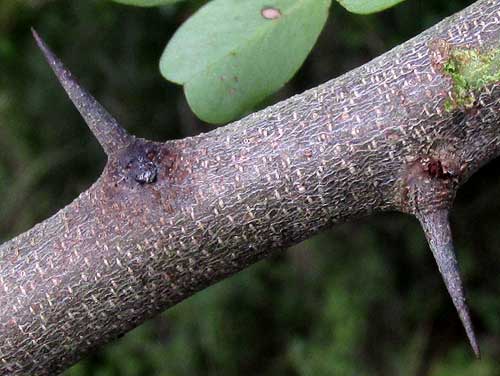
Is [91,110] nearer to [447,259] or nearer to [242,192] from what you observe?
[242,192]

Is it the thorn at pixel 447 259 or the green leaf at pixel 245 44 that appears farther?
the green leaf at pixel 245 44

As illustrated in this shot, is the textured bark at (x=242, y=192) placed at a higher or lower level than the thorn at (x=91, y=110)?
lower

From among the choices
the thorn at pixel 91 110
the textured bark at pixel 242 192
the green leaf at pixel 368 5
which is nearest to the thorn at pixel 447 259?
the textured bark at pixel 242 192

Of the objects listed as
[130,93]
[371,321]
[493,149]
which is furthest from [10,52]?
[493,149]

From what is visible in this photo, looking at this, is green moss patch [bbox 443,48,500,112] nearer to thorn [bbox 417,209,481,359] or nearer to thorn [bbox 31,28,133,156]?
thorn [bbox 417,209,481,359]

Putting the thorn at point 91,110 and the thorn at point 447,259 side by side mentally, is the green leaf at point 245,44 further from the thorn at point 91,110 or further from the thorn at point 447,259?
the thorn at point 447,259

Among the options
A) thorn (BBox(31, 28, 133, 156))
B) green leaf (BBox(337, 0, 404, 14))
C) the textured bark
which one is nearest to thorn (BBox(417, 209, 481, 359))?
the textured bark

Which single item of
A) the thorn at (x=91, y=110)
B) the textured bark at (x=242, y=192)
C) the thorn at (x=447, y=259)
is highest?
the thorn at (x=91, y=110)

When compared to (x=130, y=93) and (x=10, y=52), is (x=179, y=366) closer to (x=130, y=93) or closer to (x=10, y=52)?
(x=130, y=93)
